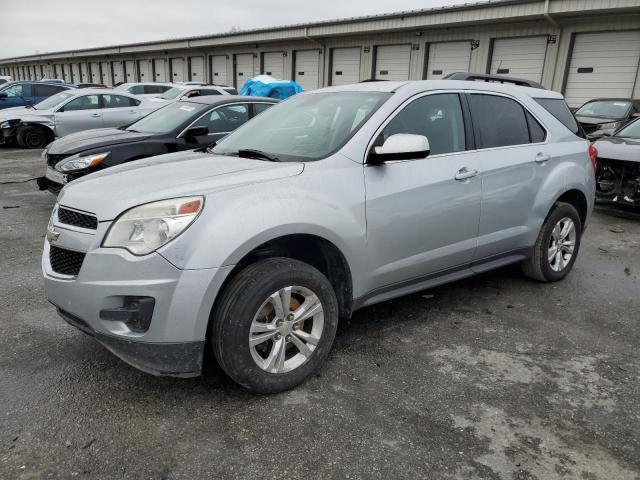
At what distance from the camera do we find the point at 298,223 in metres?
2.82

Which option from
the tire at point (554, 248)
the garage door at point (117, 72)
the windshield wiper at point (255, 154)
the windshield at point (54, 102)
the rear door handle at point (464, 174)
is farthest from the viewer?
the garage door at point (117, 72)

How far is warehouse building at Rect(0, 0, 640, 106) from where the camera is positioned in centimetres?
1543

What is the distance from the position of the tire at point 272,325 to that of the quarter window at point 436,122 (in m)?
1.21

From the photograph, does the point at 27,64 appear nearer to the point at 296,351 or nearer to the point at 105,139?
the point at 105,139

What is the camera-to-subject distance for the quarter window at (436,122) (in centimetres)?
353

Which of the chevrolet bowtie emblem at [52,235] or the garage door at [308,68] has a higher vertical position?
the garage door at [308,68]

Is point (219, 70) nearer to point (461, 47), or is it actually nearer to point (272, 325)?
point (461, 47)

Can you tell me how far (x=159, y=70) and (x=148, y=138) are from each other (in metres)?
34.4

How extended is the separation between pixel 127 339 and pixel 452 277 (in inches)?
91.6

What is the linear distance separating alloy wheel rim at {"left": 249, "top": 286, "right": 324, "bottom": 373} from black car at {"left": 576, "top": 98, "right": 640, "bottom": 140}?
1054 cm

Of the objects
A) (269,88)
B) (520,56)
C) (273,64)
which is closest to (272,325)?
(269,88)

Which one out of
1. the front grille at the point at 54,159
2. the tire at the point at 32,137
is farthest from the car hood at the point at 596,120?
the tire at the point at 32,137

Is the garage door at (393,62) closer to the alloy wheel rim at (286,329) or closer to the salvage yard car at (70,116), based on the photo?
the salvage yard car at (70,116)

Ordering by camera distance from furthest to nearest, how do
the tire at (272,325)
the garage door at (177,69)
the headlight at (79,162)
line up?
the garage door at (177,69) < the headlight at (79,162) < the tire at (272,325)
